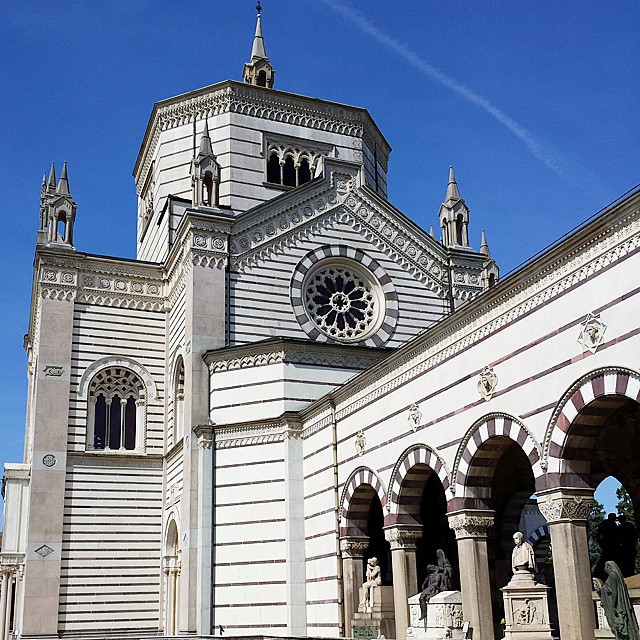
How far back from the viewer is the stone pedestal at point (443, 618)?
55.5ft

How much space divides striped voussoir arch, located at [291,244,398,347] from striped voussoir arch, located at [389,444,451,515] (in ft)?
30.0

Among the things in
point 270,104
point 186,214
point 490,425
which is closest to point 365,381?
point 490,425

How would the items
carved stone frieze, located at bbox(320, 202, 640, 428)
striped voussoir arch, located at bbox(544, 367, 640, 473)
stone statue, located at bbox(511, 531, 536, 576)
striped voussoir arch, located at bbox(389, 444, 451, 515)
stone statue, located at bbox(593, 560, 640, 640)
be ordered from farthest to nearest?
striped voussoir arch, located at bbox(389, 444, 451, 515), stone statue, located at bbox(511, 531, 536, 576), carved stone frieze, located at bbox(320, 202, 640, 428), striped voussoir arch, located at bbox(544, 367, 640, 473), stone statue, located at bbox(593, 560, 640, 640)

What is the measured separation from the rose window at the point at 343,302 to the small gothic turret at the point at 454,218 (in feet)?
13.3

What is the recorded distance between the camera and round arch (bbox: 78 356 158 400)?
95.3 ft

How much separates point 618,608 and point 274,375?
535 inches

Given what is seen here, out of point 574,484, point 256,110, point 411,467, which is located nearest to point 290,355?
point 411,467

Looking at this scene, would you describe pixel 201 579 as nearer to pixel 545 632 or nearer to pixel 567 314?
pixel 545 632

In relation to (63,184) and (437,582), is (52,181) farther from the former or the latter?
(437,582)

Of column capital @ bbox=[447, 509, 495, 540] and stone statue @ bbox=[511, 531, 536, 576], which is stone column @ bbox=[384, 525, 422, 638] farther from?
stone statue @ bbox=[511, 531, 536, 576]

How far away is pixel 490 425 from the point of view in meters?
16.4

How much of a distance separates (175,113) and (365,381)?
17.1 m

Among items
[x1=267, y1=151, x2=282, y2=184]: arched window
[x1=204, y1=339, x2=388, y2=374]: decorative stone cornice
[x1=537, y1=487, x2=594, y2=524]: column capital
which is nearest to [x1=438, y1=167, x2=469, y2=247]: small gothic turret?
[x1=267, y1=151, x2=282, y2=184]: arched window

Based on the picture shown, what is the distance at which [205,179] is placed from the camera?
28.7 m
